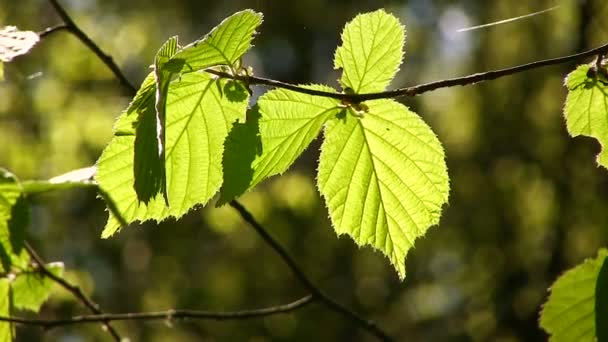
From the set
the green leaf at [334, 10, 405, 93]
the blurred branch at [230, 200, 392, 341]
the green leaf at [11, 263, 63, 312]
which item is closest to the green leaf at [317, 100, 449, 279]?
the green leaf at [334, 10, 405, 93]

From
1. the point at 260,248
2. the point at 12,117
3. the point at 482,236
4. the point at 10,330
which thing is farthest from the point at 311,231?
the point at 10,330

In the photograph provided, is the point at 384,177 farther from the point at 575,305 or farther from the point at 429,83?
the point at 575,305

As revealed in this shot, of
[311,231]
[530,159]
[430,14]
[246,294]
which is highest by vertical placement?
[430,14]

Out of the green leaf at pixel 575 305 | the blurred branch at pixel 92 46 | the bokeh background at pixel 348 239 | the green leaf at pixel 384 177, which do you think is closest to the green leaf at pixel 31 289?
the blurred branch at pixel 92 46

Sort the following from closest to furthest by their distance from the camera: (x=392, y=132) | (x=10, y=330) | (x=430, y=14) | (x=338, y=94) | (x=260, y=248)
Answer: (x=338, y=94)
(x=392, y=132)
(x=10, y=330)
(x=260, y=248)
(x=430, y=14)

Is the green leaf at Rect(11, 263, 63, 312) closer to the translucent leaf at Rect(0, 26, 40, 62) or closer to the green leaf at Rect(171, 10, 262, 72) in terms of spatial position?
the translucent leaf at Rect(0, 26, 40, 62)

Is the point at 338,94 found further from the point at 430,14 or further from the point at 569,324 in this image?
the point at 430,14
